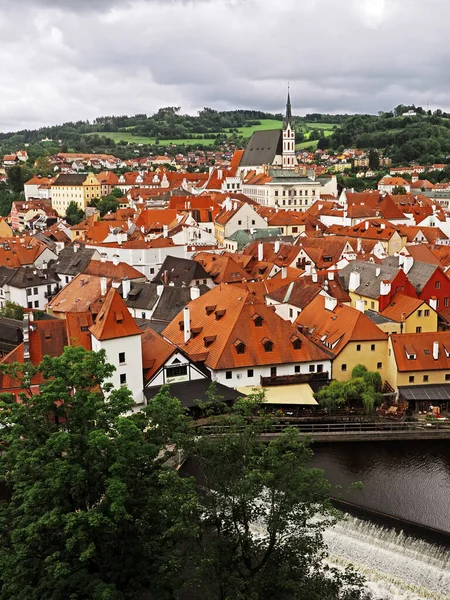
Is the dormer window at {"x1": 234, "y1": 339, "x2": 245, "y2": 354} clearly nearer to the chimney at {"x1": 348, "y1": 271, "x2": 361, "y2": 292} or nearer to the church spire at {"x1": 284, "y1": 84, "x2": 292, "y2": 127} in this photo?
the chimney at {"x1": 348, "y1": 271, "x2": 361, "y2": 292}

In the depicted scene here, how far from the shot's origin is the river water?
29.1 meters

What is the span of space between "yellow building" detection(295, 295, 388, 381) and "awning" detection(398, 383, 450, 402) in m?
3.01

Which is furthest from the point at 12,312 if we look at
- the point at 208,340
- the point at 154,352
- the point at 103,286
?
the point at 208,340

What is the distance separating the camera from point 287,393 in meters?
45.1

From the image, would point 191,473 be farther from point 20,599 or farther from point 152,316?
point 152,316

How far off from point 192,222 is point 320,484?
8022 cm

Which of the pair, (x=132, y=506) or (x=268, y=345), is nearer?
(x=132, y=506)

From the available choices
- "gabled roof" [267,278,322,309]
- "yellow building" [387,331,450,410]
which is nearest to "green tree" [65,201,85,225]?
"gabled roof" [267,278,322,309]

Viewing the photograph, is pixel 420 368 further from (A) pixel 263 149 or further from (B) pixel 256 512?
(A) pixel 263 149

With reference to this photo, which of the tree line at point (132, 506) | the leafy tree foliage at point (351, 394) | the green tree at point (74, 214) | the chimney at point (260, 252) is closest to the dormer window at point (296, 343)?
the leafy tree foliage at point (351, 394)

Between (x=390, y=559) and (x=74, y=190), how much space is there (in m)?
149

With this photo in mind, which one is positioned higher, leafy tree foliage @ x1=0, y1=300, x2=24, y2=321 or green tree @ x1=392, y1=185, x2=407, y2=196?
green tree @ x1=392, y1=185, x2=407, y2=196

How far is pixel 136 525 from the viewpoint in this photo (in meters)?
22.3

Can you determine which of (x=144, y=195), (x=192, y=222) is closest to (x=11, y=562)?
(x=192, y=222)
